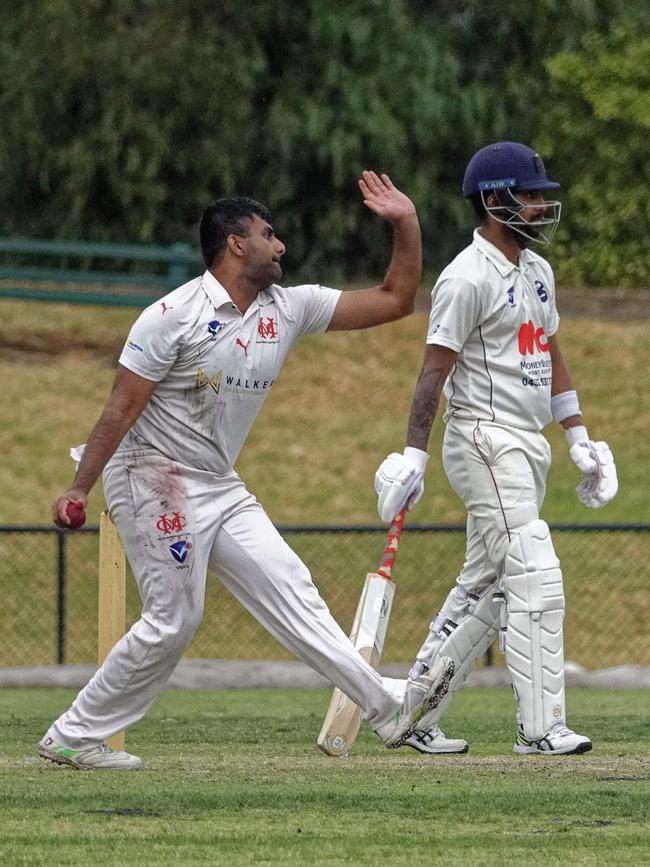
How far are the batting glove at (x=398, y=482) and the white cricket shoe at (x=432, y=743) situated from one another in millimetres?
885

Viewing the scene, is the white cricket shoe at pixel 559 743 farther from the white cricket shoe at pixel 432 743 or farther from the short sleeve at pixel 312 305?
the short sleeve at pixel 312 305

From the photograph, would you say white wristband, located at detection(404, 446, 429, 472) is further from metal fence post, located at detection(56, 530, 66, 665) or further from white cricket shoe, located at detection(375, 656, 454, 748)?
metal fence post, located at detection(56, 530, 66, 665)

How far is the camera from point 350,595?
55.8ft

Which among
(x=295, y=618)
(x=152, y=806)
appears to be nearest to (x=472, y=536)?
(x=295, y=618)

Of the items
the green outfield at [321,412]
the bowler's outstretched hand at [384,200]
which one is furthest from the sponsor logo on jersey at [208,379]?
the green outfield at [321,412]

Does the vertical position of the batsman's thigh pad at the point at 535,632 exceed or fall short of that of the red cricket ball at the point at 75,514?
it falls short

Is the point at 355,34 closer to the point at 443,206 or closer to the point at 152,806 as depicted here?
the point at 443,206

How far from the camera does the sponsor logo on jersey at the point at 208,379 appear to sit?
6.72m

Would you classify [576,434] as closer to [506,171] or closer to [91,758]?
[506,171]

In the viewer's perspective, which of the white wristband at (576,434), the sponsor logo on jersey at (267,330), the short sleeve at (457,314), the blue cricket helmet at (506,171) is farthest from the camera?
the white wristband at (576,434)

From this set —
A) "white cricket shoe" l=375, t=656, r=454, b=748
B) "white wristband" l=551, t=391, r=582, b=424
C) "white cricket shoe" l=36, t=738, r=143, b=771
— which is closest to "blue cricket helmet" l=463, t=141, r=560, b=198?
"white wristband" l=551, t=391, r=582, b=424

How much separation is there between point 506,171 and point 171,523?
1.96 m

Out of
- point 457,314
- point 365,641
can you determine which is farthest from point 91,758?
point 457,314

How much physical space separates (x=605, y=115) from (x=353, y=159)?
11.6ft
